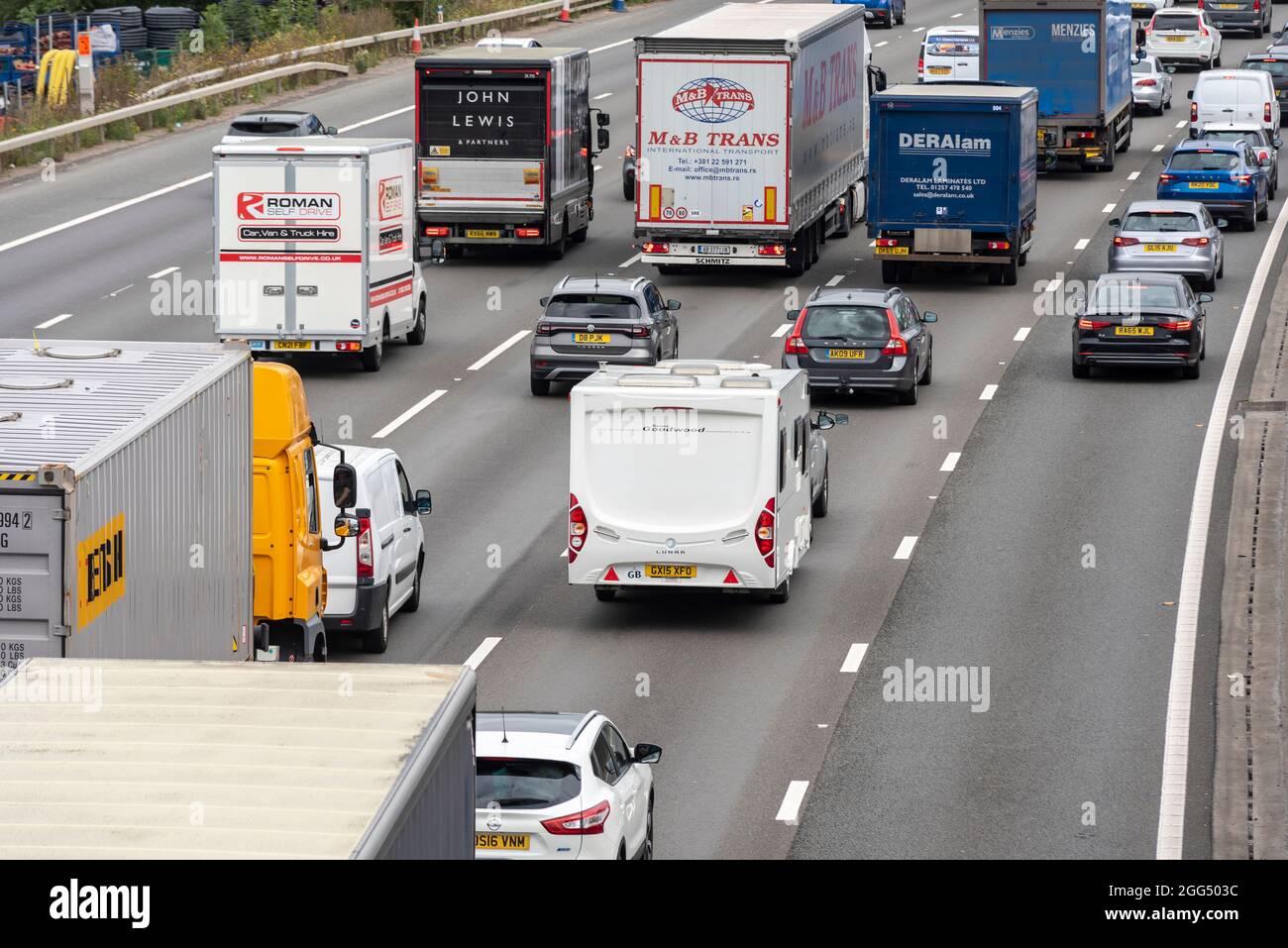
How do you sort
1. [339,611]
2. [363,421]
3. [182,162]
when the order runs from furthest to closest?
[182,162], [363,421], [339,611]

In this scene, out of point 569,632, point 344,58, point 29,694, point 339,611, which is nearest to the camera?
point 29,694

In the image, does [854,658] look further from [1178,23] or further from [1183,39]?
[1178,23]

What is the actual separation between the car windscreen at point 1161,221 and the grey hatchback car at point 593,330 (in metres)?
11.3

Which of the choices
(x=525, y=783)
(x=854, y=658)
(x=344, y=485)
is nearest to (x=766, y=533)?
(x=854, y=658)

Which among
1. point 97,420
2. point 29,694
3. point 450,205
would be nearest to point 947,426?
point 450,205

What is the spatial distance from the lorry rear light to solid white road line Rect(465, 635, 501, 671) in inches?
41.8

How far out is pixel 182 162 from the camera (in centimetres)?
4984

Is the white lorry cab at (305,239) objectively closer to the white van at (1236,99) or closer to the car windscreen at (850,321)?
→ the car windscreen at (850,321)

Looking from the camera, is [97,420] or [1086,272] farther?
[1086,272]

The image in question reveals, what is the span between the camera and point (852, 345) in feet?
106

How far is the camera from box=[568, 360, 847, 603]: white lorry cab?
73.3 feet

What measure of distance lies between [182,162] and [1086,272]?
19.2m

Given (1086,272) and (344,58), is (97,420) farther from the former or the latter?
(344,58)

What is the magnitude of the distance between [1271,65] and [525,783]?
181 feet
